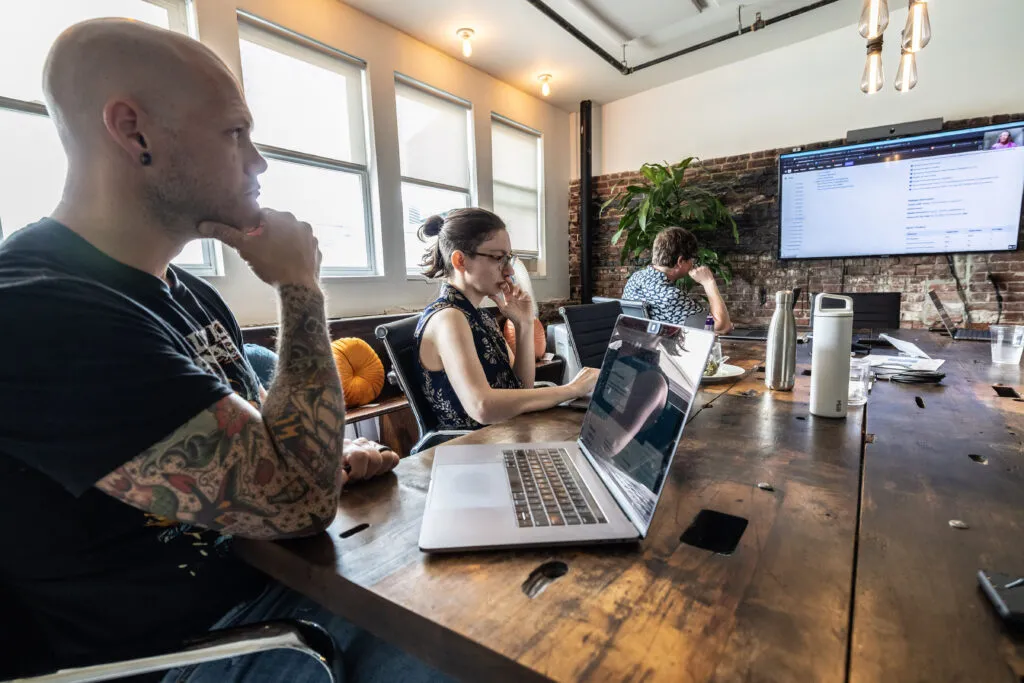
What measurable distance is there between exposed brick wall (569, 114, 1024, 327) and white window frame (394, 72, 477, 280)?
5.73ft

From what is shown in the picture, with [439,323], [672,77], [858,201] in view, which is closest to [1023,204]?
[858,201]

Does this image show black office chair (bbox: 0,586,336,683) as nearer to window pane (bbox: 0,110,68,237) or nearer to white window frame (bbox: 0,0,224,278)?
white window frame (bbox: 0,0,224,278)

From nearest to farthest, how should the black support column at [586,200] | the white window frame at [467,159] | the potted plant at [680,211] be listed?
the white window frame at [467,159], the potted plant at [680,211], the black support column at [586,200]

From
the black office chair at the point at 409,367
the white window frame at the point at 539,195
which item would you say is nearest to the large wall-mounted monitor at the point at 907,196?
the white window frame at the point at 539,195

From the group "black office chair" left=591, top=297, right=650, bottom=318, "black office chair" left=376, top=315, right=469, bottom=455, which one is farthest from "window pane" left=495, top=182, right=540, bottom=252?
"black office chair" left=376, top=315, right=469, bottom=455

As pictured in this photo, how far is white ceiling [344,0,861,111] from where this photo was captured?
11.0ft

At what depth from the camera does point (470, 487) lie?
0.77 metres

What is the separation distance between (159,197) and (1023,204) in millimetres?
5007

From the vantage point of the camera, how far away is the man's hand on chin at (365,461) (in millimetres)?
819

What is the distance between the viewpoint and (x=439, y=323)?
1.40 meters

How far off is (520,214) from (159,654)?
4.78 meters

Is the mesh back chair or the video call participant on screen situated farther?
the video call participant on screen

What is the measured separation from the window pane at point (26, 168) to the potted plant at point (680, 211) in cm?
403

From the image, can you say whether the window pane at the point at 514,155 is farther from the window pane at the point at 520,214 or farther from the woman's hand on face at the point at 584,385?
the woman's hand on face at the point at 584,385
